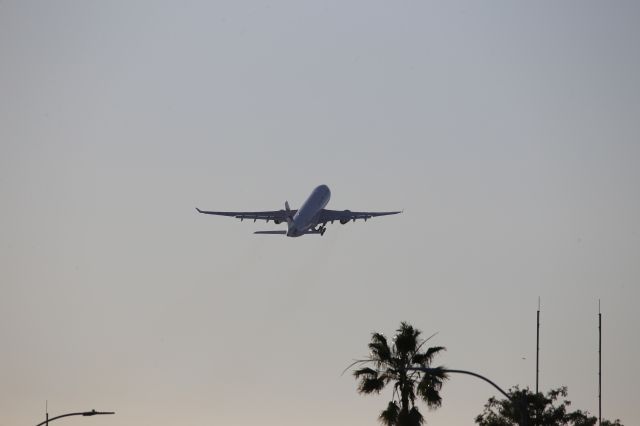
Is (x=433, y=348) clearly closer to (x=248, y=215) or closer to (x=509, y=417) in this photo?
(x=509, y=417)

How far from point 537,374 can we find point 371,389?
40.0m

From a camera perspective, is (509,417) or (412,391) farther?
(509,417)

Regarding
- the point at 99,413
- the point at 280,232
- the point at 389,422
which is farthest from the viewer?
the point at 280,232

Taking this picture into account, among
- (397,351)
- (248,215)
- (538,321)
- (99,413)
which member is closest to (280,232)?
(248,215)

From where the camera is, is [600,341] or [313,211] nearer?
[600,341]

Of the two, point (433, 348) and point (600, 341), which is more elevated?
point (600, 341)

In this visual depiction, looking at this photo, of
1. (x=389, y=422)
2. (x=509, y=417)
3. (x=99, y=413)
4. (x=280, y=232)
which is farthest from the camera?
(x=280, y=232)

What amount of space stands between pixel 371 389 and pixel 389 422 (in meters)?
3.28

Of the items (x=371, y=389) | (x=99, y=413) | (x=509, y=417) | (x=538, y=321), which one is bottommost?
(x=99, y=413)

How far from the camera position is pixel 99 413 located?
117 meters

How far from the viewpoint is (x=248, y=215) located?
19962cm

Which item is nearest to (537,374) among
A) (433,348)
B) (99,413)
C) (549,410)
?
(549,410)

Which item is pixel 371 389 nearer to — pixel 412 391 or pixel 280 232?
pixel 412 391

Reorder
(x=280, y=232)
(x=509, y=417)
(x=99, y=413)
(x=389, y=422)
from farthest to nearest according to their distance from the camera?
(x=280, y=232), (x=509, y=417), (x=389, y=422), (x=99, y=413)
